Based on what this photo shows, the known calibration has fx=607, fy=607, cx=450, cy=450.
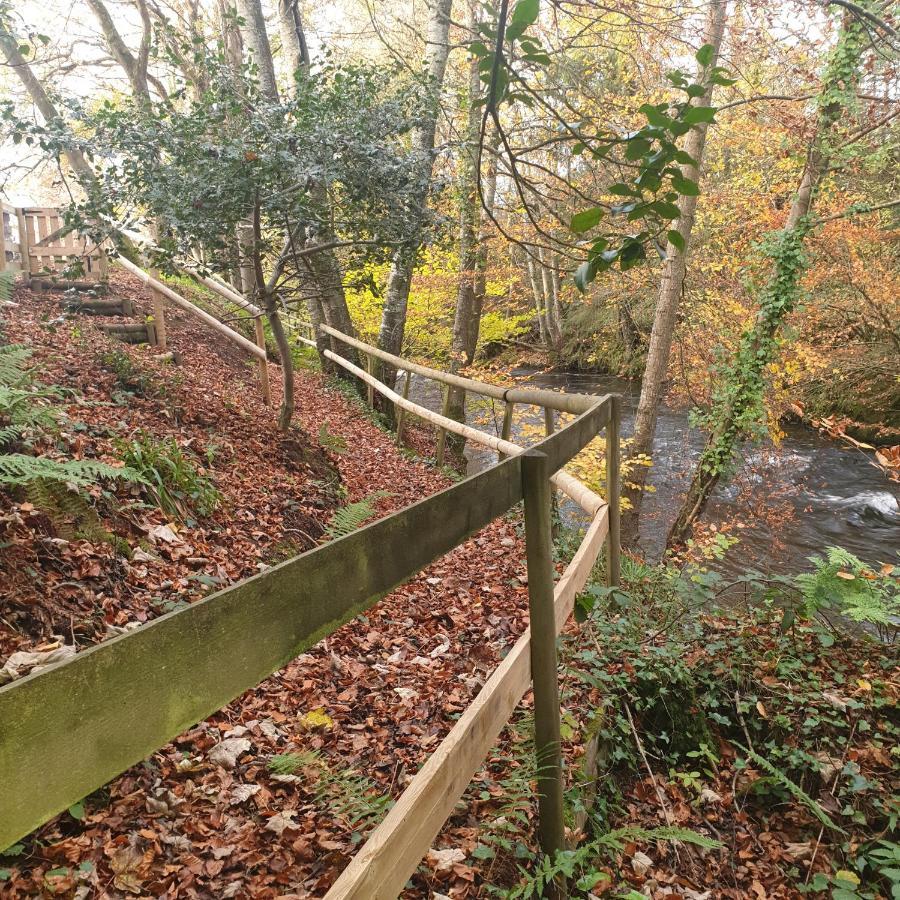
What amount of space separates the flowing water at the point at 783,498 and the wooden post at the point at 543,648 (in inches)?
278

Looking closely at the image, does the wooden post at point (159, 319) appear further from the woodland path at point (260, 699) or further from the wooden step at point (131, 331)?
the woodland path at point (260, 699)

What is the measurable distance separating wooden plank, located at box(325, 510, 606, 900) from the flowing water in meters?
7.26

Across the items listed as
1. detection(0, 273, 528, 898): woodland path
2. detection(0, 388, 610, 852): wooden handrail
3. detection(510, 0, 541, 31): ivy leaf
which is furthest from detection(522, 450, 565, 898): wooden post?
detection(510, 0, 541, 31): ivy leaf

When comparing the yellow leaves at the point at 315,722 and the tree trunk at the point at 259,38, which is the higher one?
the tree trunk at the point at 259,38

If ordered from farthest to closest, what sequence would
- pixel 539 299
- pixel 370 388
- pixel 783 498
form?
pixel 539 299, pixel 783 498, pixel 370 388

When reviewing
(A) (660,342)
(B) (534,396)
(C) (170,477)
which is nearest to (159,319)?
(C) (170,477)

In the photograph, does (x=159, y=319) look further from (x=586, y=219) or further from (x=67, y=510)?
(x=586, y=219)

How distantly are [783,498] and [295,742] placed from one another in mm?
10599

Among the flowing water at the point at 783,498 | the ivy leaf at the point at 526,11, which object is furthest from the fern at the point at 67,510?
the flowing water at the point at 783,498

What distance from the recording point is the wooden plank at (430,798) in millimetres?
1259

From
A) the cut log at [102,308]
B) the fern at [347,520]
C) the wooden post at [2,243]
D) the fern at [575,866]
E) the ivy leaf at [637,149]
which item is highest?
the wooden post at [2,243]

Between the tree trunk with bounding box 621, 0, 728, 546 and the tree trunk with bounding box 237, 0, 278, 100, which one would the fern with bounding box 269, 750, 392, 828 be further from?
the tree trunk with bounding box 237, 0, 278, 100

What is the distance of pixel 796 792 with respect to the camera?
8.38 ft

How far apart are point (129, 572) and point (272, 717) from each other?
1.14 metres
